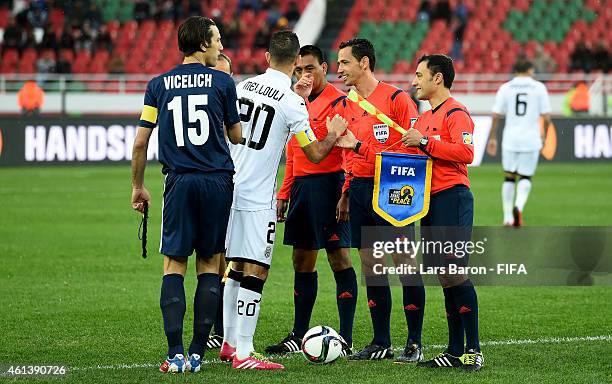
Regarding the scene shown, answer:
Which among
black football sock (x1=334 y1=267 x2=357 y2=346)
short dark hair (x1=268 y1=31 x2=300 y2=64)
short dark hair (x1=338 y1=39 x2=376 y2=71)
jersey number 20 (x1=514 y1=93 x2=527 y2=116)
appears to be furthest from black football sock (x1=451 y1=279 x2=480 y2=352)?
jersey number 20 (x1=514 y1=93 x2=527 y2=116)

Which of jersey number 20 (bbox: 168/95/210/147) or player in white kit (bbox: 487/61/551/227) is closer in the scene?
jersey number 20 (bbox: 168/95/210/147)

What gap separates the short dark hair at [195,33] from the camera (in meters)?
6.84

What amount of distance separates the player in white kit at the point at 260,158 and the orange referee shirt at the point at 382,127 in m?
0.36

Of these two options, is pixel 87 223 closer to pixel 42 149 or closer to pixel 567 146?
pixel 42 149

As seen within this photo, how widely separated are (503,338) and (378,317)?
120cm

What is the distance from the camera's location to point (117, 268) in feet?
38.9

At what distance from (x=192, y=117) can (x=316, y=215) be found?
1421mm

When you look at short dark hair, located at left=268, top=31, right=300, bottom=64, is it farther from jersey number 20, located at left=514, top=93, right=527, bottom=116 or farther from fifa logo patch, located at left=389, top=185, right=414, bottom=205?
jersey number 20, located at left=514, top=93, right=527, bottom=116

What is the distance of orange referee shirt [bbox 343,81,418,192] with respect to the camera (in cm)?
752

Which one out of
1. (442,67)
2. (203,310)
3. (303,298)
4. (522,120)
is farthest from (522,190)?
(203,310)

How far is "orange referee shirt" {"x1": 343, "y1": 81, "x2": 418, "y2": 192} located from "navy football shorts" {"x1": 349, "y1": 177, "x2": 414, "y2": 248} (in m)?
0.06

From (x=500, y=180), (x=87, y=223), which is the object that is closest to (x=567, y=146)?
(x=500, y=180)

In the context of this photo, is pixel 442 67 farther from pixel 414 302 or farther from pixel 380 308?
pixel 380 308

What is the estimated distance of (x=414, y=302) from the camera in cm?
741
